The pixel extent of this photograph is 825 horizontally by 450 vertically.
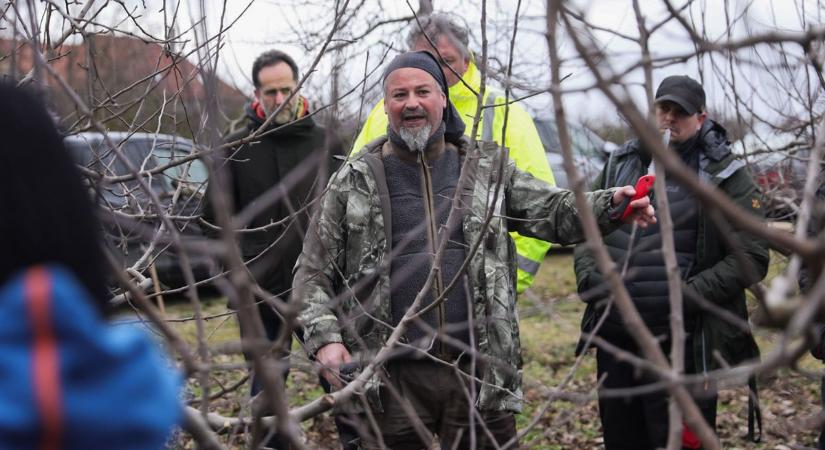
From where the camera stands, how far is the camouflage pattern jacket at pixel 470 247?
12.2 feet

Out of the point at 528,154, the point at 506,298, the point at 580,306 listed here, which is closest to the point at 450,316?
the point at 506,298

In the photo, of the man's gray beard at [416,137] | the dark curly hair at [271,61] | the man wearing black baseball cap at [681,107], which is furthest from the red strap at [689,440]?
the dark curly hair at [271,61]

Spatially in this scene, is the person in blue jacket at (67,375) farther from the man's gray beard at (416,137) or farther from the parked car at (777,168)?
the parked car at (777,168)

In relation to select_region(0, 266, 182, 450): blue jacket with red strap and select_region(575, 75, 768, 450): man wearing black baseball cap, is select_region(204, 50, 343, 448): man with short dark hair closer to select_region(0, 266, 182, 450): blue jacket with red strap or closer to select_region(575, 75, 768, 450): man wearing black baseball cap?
select_region(575, 75, 768, 450): man wearing black baseball cap

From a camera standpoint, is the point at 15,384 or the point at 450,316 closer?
the point at 15,384

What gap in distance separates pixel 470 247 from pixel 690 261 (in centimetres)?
138

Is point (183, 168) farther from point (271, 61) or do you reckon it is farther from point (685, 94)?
point (685, 94)

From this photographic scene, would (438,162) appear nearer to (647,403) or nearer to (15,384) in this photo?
(647,403)

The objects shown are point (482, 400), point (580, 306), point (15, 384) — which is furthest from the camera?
point (580, 306)

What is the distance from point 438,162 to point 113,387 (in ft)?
9.62

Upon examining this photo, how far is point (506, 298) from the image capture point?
379cm

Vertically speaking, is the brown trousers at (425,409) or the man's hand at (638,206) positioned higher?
the man's hand at (638,206)

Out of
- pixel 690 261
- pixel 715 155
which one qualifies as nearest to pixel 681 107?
pixel 715 155

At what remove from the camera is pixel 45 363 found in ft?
3.35
